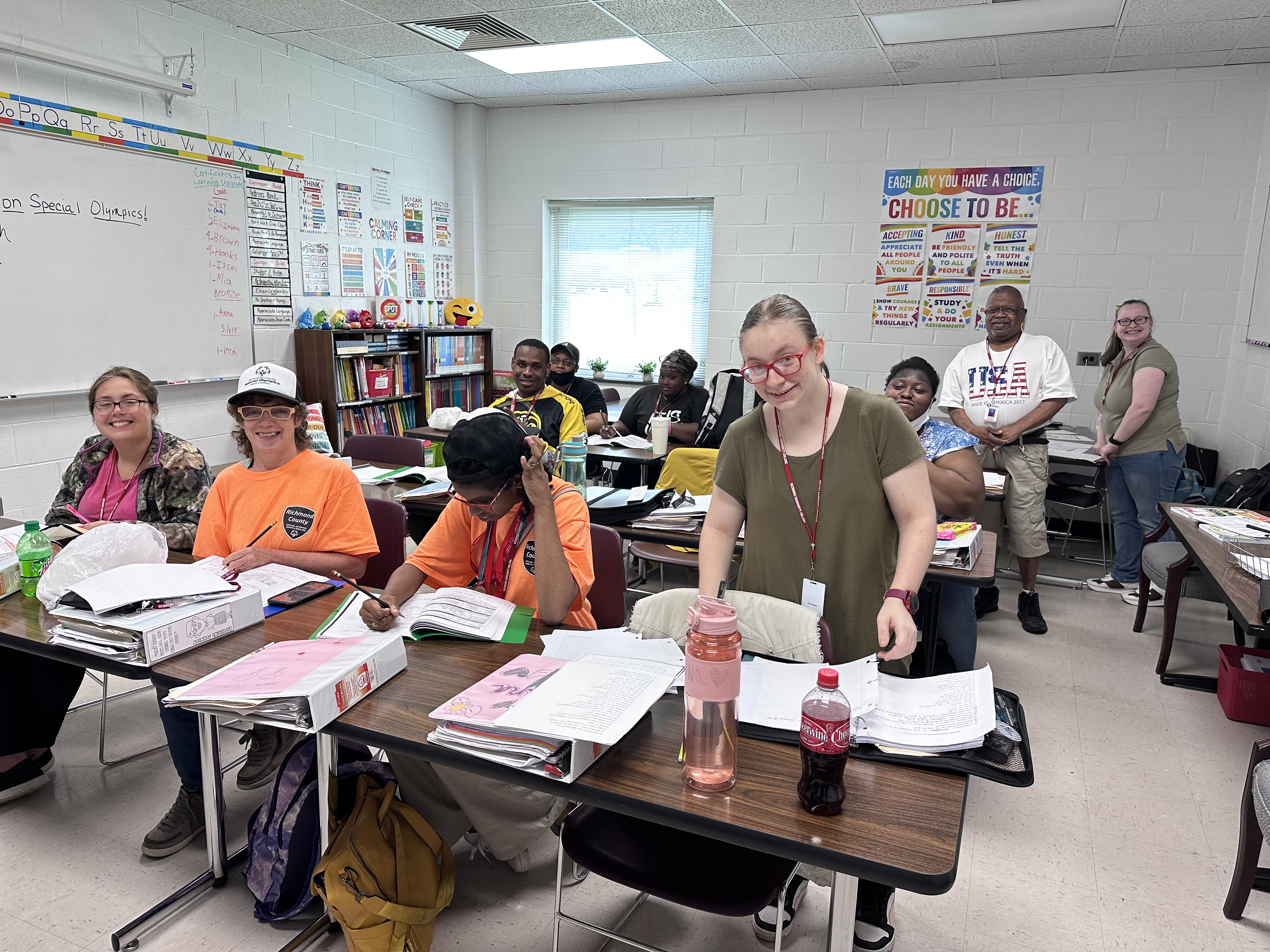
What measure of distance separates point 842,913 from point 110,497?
259 centimetres

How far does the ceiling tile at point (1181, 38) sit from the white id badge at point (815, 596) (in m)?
4.37

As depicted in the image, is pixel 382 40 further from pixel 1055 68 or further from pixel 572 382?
pixel 1055 68

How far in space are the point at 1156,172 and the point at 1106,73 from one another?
2.32ft

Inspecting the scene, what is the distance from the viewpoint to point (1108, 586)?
15.8ft

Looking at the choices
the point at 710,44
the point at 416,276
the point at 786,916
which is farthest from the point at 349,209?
the point at 786,916

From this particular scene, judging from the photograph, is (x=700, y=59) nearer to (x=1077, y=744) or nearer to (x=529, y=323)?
(x=529, y=323)

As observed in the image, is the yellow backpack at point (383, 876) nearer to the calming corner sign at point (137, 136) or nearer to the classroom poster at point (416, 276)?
the calming corner sign at point (137, 136)

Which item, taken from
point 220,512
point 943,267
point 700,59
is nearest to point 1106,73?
point 943,267

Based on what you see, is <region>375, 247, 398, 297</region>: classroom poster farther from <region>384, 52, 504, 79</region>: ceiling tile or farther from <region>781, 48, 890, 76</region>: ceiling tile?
<region>781, 48, 890, 76</region>: ceiling tile

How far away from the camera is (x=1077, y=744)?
299 cm

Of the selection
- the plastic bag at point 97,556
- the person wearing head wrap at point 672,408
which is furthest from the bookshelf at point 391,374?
the plastic bag at point 97,556

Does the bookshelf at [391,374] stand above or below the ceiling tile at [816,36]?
below

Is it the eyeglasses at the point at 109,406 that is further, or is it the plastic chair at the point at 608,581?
the eyeglasses at the point at 109,406

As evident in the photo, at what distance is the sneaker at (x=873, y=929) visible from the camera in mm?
1897
